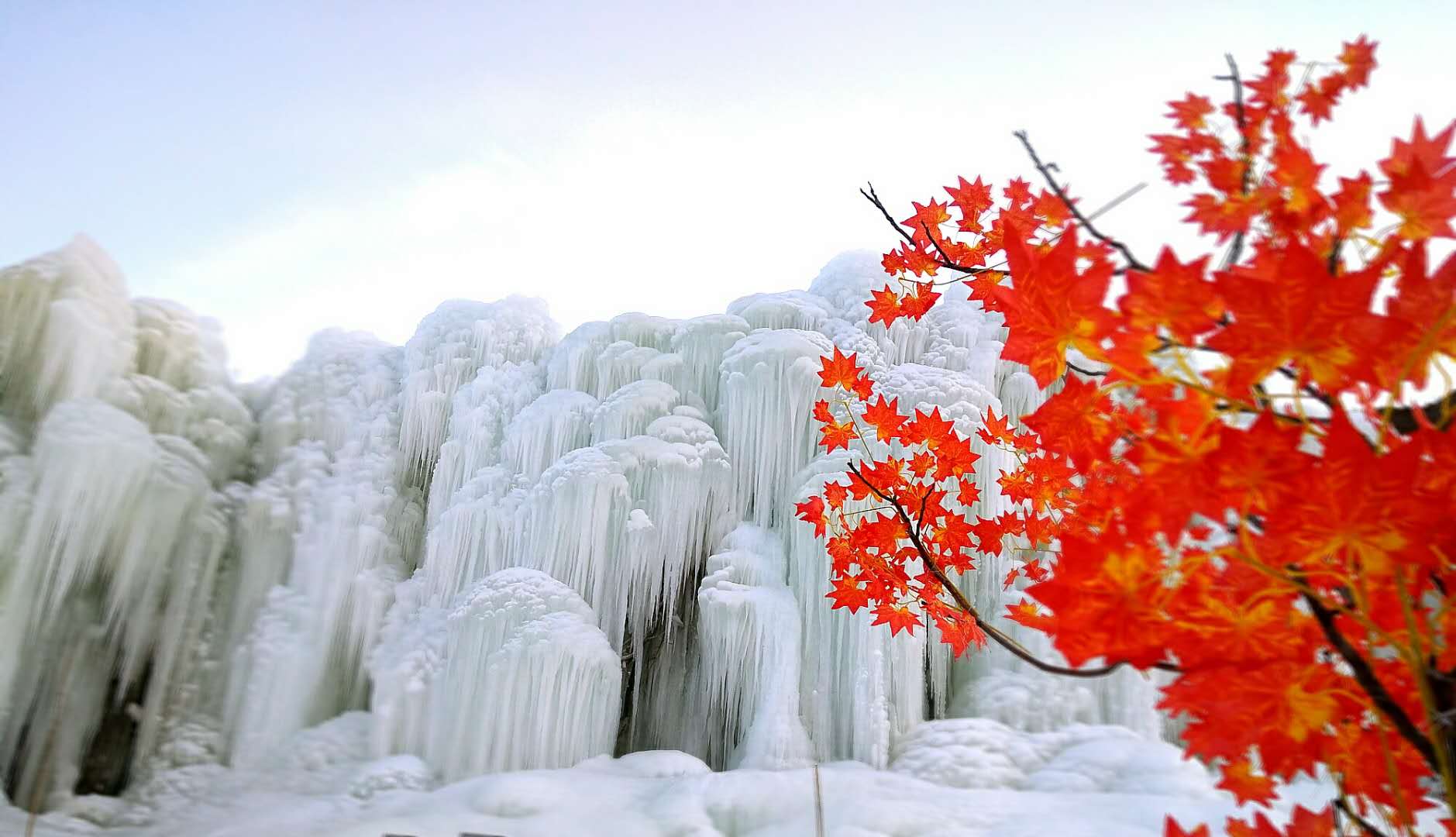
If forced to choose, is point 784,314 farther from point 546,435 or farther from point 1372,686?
point 1372,686

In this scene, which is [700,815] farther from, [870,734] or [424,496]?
[424,496]

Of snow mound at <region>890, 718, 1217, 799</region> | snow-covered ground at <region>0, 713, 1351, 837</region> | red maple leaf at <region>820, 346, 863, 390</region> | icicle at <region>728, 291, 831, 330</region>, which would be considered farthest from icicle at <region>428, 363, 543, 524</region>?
red maple leaf at <region>820, 346, 863, 390</region>

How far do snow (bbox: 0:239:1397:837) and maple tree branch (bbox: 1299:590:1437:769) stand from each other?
2335 mm

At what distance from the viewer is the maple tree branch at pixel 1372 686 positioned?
0.38 meters

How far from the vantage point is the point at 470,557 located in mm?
3988

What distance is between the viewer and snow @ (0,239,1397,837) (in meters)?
2.96

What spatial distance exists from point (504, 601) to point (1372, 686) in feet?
10.8

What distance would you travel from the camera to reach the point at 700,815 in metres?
2.67

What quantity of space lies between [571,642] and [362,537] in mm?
1546

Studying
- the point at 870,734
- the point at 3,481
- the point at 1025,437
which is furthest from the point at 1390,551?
the point at 3,481

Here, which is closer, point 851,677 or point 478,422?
point 851,677

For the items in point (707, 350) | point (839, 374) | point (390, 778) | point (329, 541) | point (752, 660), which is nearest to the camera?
point (839, 374)

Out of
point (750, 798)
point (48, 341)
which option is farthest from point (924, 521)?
point (48, 341)

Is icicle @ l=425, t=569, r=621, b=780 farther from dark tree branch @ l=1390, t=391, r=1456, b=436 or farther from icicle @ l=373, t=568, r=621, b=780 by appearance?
dark tree branch @ l=1390, t=391, r=1456, b=436
